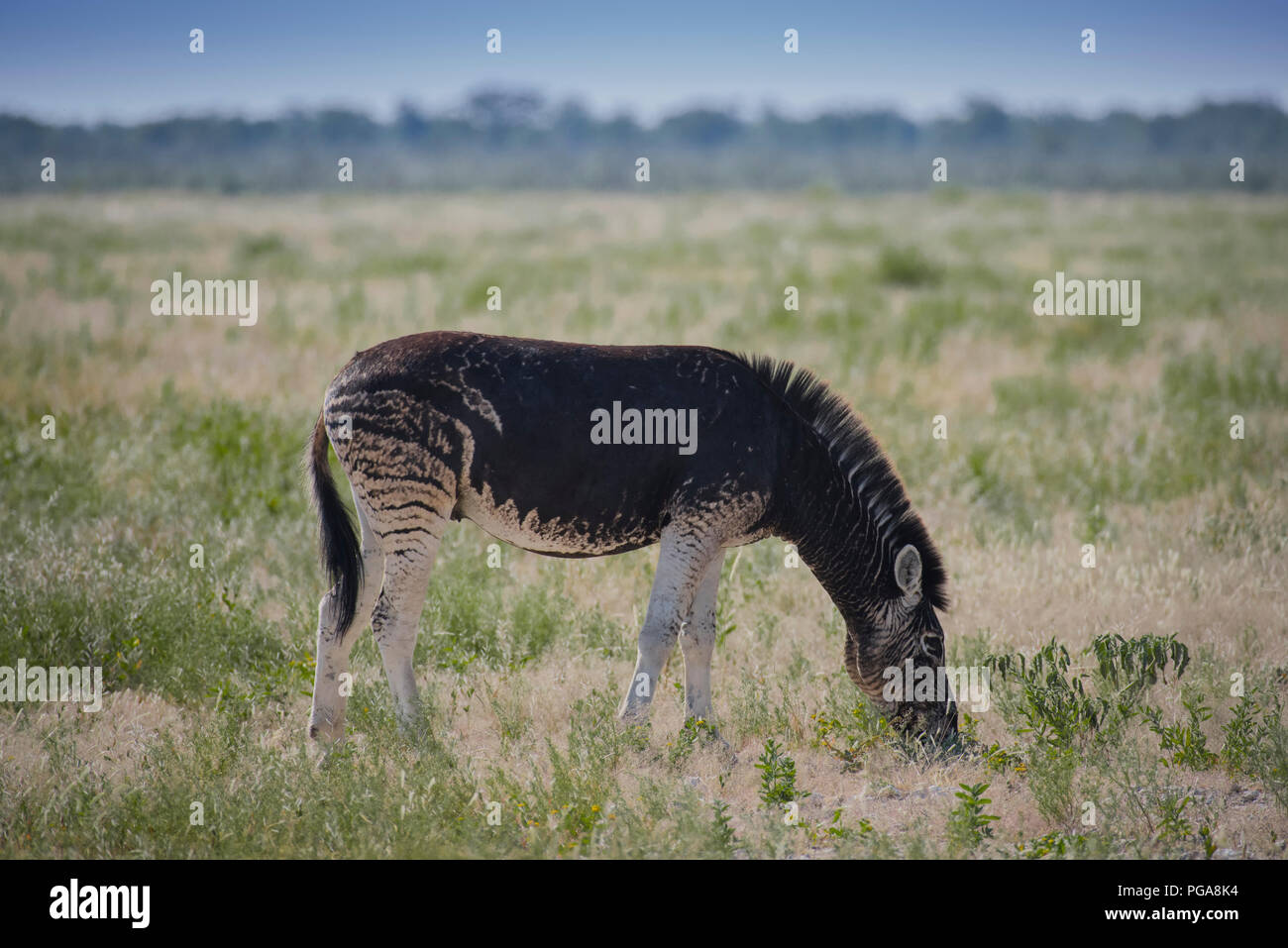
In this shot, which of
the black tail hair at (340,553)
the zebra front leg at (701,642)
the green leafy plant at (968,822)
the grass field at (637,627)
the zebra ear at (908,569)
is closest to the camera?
the green leafy plant at (968,822)

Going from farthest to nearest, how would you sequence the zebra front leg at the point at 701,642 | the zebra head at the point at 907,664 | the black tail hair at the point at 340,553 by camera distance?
the zebra front leg at the point at 701,642 → the zebra head at the point at 907,664 → the black tail hair at the point at 340,553

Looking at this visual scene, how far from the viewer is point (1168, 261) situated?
26203mm

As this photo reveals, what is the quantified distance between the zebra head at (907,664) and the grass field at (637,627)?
17 centimetres

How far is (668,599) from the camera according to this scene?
5910 mm

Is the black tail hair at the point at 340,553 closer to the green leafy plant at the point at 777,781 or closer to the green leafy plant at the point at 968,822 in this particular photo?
the green leafy plant at the point at 777,781

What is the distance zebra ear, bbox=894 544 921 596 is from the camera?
5.79 meters

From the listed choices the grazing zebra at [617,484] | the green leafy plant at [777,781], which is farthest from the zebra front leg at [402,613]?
the green leafy plant at [777,781]

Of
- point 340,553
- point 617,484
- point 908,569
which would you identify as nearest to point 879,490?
point 908,569

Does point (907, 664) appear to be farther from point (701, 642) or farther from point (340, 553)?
point (340, 553)

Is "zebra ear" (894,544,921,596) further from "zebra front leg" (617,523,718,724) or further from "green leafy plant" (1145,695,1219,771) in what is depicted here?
"green leafy plant" (1145,695,1219,771)

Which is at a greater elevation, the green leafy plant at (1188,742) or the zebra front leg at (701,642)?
the zebra front leg at (701,642)

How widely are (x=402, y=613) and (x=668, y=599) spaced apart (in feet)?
4.71

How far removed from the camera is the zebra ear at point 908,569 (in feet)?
19.0

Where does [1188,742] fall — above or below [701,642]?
below
